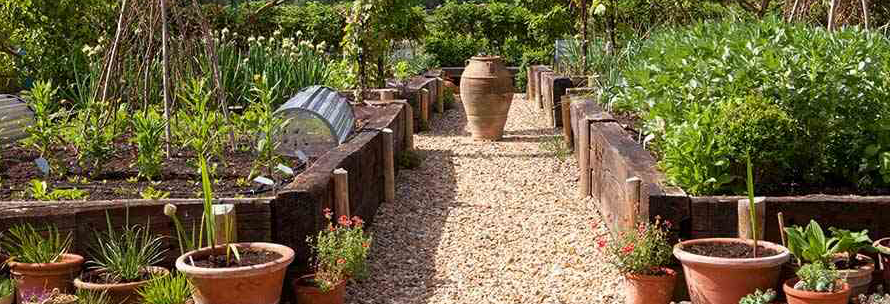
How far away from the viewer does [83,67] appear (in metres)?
10.9

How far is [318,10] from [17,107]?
45.8 feet

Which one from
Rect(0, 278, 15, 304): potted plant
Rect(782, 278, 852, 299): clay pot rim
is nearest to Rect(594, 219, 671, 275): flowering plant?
Rect(782, 278, 852, 299): clay pot rim

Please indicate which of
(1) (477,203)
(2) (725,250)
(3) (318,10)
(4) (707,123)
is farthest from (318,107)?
(3) (318,10)

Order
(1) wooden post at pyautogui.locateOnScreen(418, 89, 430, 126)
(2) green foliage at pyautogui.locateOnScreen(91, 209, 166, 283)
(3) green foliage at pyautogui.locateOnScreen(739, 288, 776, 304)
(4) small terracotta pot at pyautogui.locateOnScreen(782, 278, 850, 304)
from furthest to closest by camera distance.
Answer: (1) wooden post at pyautogui.locateOnScreen(418, 89, 430, 126) → (2) green foliage at pyautogui.locateOnScreen(91, 209, 166, 283) → (3) green foliage at pyautogui.locateOnScreen(739, 288, 776, 304) → (4) small terracotta pot at pyautogui.locateOnScreen(782, 278, 850, 304)

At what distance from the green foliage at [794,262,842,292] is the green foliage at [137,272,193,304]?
8.47ft

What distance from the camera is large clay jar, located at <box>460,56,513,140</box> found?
11.6 meters

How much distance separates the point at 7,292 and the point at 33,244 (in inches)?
18.5

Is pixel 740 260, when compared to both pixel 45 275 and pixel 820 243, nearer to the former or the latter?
pixel 820 243

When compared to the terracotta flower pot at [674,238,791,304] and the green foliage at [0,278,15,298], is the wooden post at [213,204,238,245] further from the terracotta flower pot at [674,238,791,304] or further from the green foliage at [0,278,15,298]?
the terracotta flower pot at [674,238,791,304]

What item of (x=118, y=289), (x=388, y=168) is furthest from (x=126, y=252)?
(x=388, y=168)

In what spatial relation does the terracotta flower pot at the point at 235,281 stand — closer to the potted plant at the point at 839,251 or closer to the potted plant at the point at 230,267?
the potted plant at the point at 230,267

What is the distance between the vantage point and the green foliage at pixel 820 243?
15.4 feet

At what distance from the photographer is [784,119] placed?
5.45 m

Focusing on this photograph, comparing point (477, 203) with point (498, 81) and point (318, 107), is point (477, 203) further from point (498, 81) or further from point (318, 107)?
point (498, 81)
